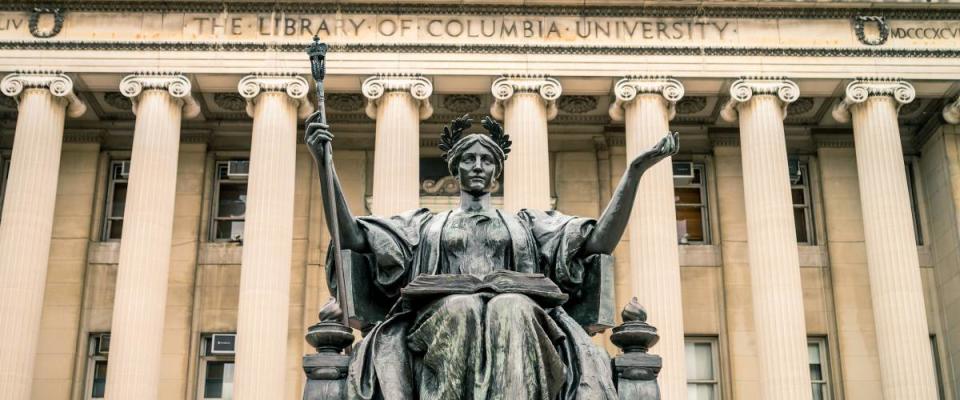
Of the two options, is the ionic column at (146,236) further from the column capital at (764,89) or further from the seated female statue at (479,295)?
the seated female statue at (479,295)

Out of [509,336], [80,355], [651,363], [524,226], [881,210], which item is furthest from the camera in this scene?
[80,355]

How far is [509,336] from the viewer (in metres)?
6.35

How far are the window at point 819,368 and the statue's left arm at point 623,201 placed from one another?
22719 mm

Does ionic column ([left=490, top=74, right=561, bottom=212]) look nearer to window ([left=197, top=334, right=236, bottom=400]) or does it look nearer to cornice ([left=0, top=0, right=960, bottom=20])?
cornice ([left=0, top=0, right=960, bottom=20])

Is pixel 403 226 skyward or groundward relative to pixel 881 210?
groundward

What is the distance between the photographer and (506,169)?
26656 millimetres

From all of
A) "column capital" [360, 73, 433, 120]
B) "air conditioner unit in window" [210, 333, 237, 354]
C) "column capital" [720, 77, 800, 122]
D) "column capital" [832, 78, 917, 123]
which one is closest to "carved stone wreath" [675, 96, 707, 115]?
"column capital" [720, 77, 800, 122]

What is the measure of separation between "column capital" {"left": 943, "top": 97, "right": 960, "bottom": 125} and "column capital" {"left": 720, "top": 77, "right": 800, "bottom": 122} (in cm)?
353

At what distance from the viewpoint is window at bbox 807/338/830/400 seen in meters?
29.0

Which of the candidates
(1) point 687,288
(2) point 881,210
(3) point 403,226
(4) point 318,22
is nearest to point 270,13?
(4) point 318,22

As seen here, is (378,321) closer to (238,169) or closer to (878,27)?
(878,27)

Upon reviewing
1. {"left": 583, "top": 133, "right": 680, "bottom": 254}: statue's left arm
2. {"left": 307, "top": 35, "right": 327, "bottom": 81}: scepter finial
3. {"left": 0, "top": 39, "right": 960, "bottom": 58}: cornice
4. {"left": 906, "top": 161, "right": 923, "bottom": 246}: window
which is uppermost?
{"left": 0, "top": 39, "right": 960, "bottom": 58}: cornice

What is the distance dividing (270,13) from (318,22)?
1015 mm

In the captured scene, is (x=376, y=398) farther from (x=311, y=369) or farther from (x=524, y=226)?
(x=524, y=226)
